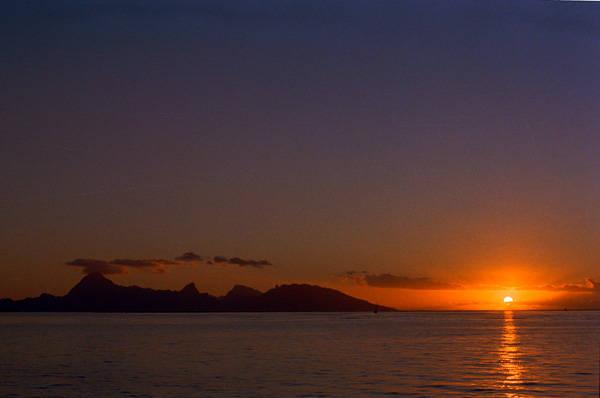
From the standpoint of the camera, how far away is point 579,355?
22594 millimetres

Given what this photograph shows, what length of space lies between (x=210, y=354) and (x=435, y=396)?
12585mm

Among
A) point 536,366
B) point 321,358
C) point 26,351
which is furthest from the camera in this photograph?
point 26,351

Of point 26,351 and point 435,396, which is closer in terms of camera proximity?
point 435,396

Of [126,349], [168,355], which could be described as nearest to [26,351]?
[126,349]

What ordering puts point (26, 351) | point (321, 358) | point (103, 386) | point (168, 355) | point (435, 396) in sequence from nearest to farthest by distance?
point (435, 396) → point (103, 386) → point (321, 358) → point (168, 355) → point (26, 351)

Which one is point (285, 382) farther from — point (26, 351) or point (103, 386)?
point (26, 351)

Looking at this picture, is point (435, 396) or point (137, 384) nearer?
point (435, 396)

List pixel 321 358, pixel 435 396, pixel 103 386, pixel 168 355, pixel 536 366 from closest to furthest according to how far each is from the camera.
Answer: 1. pixel 435 396
2. pixel 103 386
3. pixel 536 366
4. pixel 321 358
5. pixel 168 355

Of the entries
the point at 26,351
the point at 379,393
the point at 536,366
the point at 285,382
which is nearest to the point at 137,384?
the point at 285,382

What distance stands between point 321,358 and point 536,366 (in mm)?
6799

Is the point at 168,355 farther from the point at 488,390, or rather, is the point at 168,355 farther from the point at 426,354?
the point at 488,390

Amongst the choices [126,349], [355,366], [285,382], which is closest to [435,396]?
[285,382]

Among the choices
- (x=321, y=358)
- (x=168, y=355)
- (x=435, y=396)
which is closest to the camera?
(x=435, y=396)

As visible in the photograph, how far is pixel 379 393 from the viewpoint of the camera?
1375 cm
